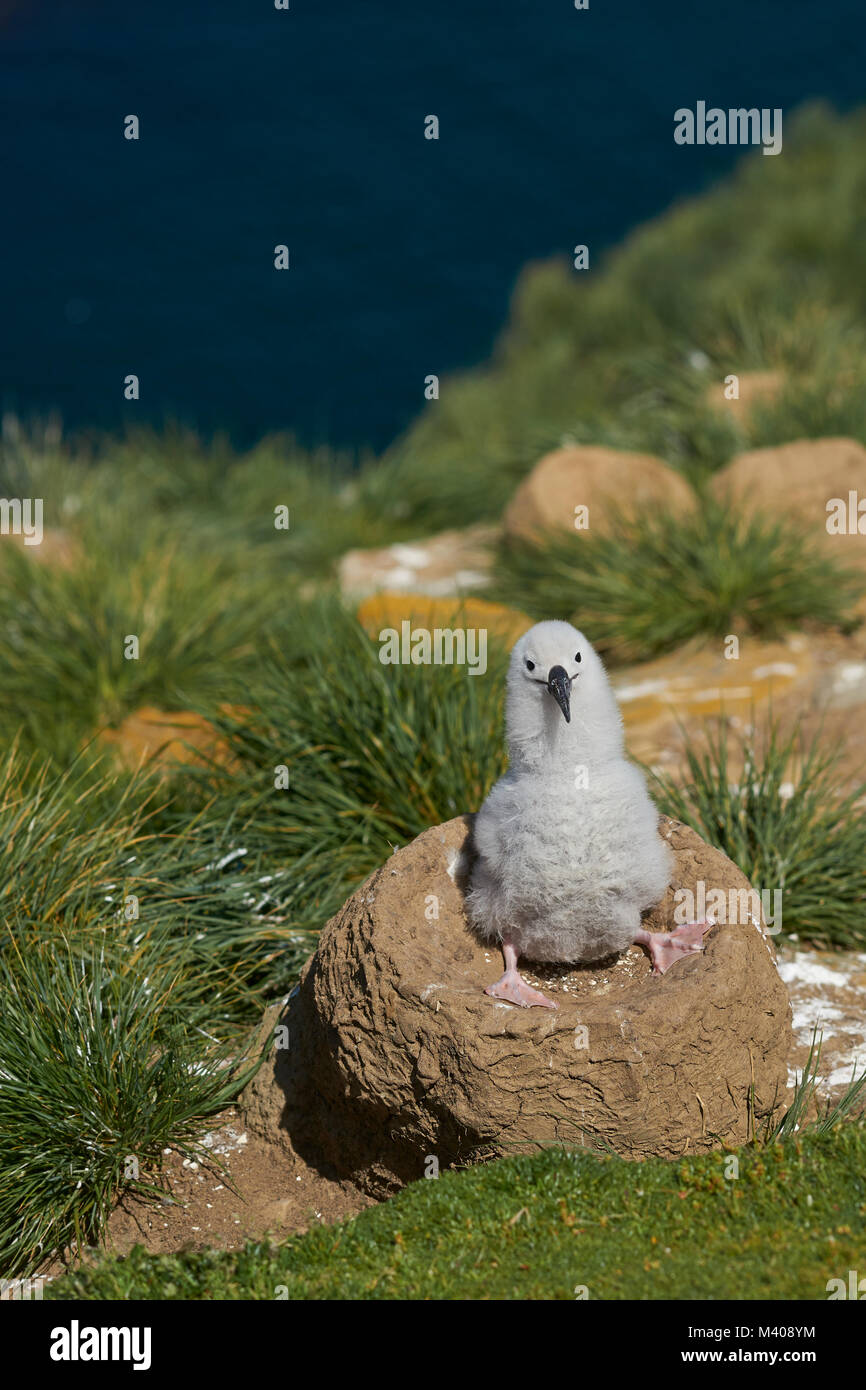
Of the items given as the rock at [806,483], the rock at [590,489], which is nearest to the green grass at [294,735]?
the rock at [590,489]

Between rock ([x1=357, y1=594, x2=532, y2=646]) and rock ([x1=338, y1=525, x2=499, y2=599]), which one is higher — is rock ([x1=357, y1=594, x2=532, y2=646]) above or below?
below

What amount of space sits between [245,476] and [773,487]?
612 cm

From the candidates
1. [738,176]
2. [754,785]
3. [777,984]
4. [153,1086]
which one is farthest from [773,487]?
[738,176]

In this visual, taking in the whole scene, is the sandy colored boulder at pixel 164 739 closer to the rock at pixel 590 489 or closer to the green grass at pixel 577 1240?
the green grass at pixel 577 1240

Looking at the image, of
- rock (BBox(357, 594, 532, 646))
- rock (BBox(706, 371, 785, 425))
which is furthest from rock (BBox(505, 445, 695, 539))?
rock (BBox(357, 594, 532, 646))

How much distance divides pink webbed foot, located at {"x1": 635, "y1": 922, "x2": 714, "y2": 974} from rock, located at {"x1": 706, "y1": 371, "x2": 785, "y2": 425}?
837 centimetres

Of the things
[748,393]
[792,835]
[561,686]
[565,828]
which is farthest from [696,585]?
[561,686]

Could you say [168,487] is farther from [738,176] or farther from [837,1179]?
[738,176]

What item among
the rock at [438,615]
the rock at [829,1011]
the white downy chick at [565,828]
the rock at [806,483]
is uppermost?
the rock at [806,483]

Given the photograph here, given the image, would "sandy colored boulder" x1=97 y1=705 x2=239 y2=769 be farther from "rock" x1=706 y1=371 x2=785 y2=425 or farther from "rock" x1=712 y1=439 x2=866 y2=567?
"rock" x1=706 y1=371 x2=785 y2=425

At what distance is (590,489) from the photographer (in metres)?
11.0

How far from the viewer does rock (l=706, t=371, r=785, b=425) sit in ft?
40.3

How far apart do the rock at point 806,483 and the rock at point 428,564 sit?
2.16 m

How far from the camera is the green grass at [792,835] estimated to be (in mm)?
6168
